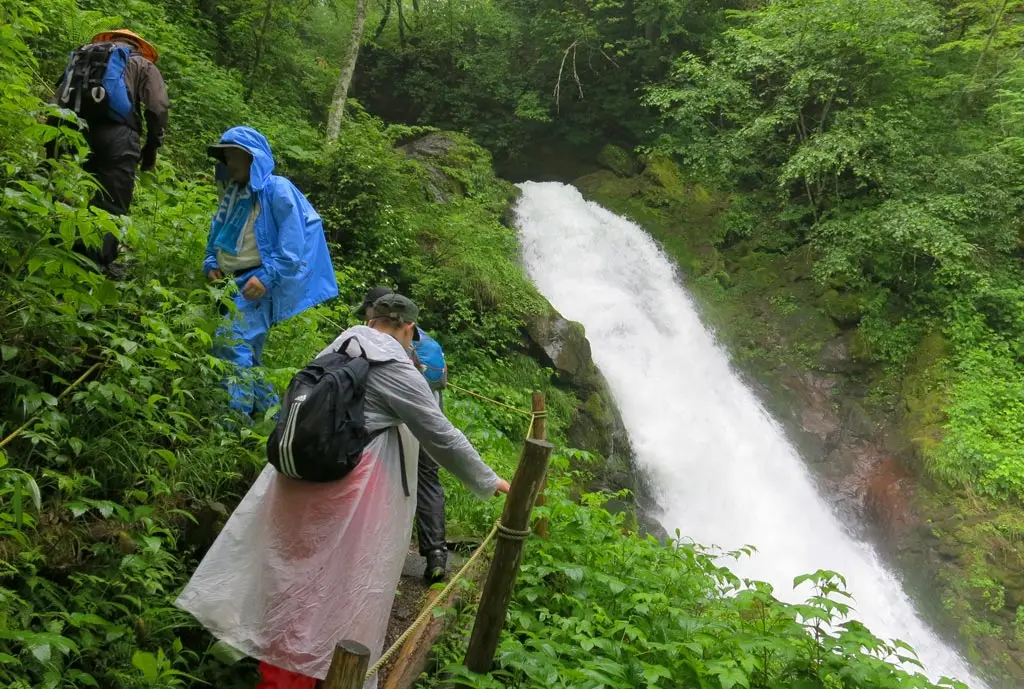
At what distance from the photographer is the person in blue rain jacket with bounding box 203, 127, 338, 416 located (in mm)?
3480

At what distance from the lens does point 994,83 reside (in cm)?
1275

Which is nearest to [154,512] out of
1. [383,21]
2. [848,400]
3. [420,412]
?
[420,412]

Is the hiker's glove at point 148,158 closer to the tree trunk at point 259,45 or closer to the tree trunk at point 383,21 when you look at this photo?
the tree trunk at point 259,45

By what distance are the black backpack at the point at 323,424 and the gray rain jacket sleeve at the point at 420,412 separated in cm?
10

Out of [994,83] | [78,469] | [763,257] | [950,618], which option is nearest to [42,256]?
[78,469]

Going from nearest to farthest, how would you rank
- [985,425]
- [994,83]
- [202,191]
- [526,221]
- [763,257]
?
[202,191] → [985,425] → [994,83] → [526,221] → [763,257]

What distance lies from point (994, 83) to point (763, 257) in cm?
531

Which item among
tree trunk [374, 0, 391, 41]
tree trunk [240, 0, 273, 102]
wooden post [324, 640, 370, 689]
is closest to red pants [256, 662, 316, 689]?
wooden post [324, 640, 370, 689]

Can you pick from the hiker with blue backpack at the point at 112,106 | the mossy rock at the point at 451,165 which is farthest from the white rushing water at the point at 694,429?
the hiker with blue backpack at the point at 112,106

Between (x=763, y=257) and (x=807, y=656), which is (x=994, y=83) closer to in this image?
(x=763, y=257)

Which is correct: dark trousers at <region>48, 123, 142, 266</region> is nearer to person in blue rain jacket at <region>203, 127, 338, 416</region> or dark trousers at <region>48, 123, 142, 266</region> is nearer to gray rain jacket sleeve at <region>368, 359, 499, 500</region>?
person in blue rain jacket at <region>203, 127, 338, 416</region>

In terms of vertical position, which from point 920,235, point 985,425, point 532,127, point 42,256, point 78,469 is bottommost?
point 78,469

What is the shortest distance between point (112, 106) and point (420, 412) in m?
2.90

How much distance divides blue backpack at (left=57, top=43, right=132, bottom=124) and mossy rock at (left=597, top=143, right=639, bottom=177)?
14.8m
